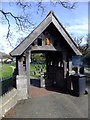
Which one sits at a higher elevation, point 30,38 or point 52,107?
point 30,38

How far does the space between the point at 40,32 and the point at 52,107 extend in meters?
4.41

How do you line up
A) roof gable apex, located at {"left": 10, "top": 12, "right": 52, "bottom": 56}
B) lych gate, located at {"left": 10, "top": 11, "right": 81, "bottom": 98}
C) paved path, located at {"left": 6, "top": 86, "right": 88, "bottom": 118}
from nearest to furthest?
paved path, located at {"left": 6, "top": 86, "right": 88, "bottom": 118} → roof gable apex, located at {"left": 10, "top": 12, "right": 52, "bottom": 56} → lych gate, located at {"left": 10, "top": 11, "right": 81, "bottom": 98}

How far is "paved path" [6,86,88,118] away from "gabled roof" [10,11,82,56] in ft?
9.74

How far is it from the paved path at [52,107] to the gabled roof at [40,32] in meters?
2.97

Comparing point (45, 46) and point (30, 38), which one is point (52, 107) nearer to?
point (45, 46)

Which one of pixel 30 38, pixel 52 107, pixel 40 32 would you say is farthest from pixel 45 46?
pixel 52 107

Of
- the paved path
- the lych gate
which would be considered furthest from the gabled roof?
the paved path

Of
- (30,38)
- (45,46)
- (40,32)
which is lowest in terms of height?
(45,46)

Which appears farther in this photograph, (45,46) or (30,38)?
(45,46)

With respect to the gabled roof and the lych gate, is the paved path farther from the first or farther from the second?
the gabled roof

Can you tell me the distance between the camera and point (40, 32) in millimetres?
9016

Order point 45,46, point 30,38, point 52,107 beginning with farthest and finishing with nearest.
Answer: point 45,46
point 30,38
point 52,107

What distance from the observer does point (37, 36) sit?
897 centimetres

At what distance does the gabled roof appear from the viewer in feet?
28.5
